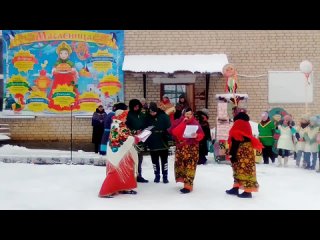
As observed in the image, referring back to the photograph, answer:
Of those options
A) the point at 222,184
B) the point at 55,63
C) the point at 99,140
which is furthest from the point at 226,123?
the point at 55,63

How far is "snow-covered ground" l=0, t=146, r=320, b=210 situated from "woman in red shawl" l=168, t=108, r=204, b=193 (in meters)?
0.23

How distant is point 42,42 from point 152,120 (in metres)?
6.97

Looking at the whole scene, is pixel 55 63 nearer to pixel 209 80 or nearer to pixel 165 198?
pixel 209 80

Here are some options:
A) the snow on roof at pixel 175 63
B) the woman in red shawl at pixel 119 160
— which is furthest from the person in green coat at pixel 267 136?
the woman in red shawl at pixel 119 160

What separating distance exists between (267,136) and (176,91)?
13.1 ft

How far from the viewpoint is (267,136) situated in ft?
32.6

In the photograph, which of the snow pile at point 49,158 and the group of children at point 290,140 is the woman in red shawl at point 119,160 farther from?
the group of children at point 290,140

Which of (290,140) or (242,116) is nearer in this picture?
(242,116)

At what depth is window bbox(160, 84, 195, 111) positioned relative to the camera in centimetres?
1305

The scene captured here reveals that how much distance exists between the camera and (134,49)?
13.0m

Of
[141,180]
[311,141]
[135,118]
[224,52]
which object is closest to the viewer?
[135,118]

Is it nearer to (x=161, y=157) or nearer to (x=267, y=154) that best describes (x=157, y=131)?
(x=161, y=157)

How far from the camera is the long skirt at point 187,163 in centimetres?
675

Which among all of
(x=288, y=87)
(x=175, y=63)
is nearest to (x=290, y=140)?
(x=288, y=87)
